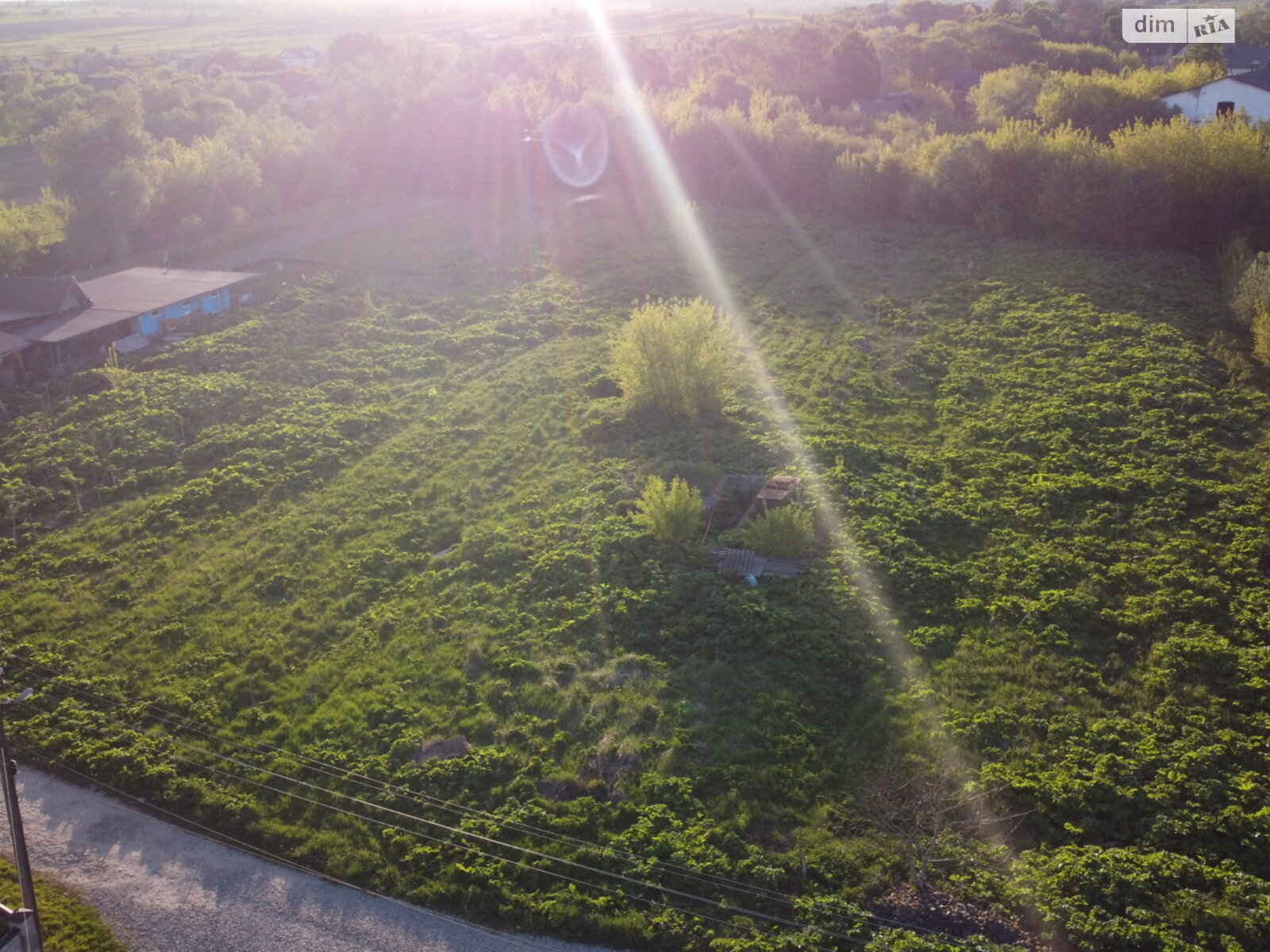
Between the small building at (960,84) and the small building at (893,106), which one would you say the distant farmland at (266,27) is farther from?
the small building at (893,106)

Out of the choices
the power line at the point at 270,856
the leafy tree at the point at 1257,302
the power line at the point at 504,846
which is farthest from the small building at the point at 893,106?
the power line at the point at 270,856

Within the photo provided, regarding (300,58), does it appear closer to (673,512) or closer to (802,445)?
(802,445)

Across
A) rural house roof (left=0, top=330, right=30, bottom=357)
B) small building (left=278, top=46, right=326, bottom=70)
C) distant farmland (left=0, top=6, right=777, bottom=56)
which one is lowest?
rural house roof (left=0, top=330, right=30, bottom=357)

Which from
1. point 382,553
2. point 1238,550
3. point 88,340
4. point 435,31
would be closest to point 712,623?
point 382,553

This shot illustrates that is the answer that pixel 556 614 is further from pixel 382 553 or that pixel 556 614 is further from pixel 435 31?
pixel 435 31

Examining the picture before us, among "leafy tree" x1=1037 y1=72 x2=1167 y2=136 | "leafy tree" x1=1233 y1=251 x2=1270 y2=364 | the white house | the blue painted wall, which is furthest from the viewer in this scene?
"leafy tree" x1=1037 y1=72 x2=1167 y2=136

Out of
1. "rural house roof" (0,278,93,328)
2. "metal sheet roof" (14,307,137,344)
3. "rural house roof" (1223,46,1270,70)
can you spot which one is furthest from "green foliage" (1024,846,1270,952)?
"rural house roof" (1223,46,1270,70)

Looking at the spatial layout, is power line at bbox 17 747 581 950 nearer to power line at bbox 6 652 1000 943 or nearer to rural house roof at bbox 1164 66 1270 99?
power line at bbox 6 652 1000 943
